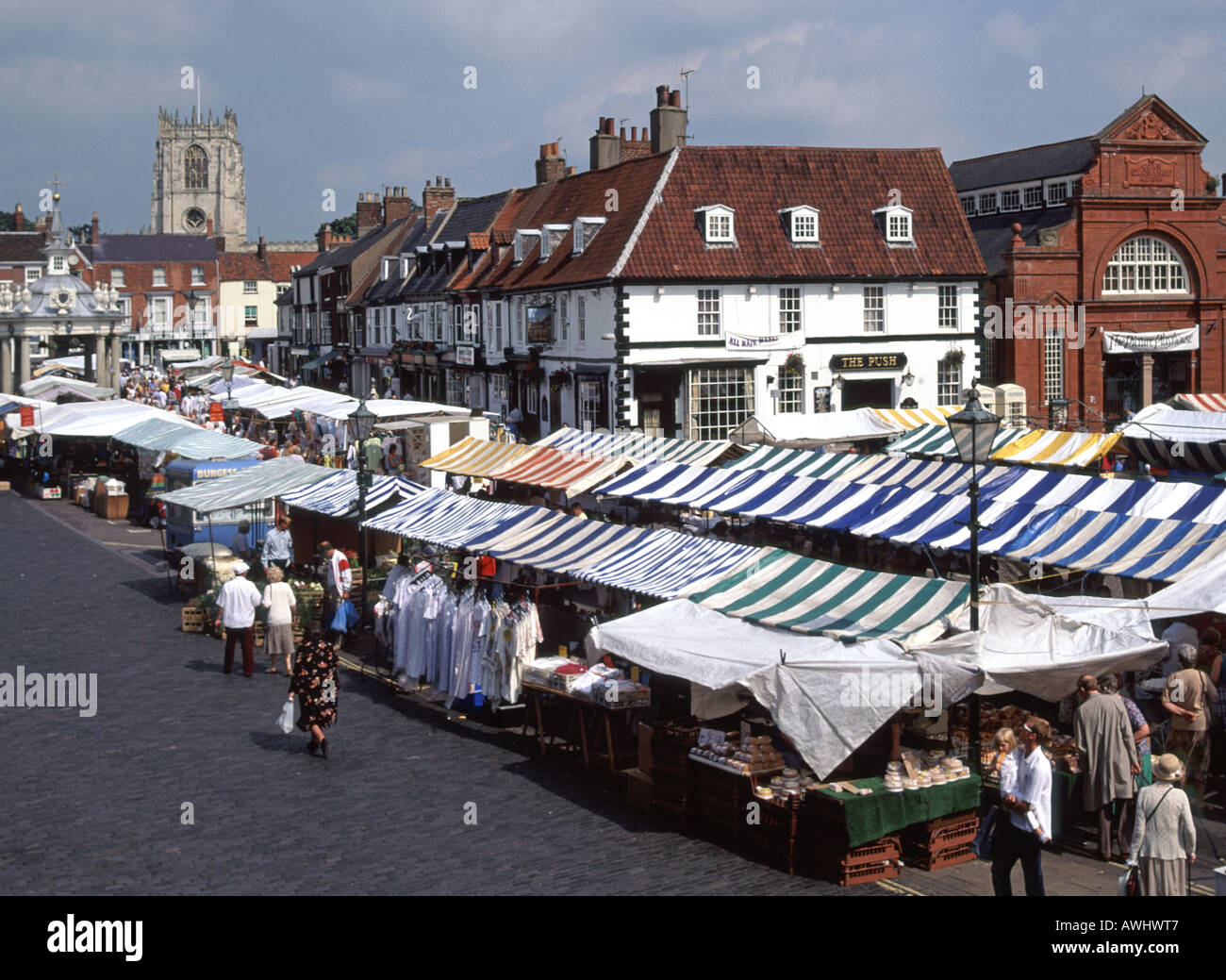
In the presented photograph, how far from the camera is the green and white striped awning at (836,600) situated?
1319cm

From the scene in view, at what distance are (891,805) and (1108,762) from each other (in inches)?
82.8

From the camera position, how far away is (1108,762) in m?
12.2

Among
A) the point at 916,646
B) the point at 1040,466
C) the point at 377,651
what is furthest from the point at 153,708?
the point at 1040,466

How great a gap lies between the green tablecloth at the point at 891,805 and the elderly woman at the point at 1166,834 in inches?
94.3

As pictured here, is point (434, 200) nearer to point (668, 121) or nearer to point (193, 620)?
point (668, 121)

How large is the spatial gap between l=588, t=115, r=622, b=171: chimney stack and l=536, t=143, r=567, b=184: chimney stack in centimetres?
459

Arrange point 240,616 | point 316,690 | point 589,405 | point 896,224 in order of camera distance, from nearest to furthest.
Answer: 1. point 316,690
2. point 240,616
3. point 589,405
4. point 896,224

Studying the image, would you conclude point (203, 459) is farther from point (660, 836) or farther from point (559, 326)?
point (660, 836)

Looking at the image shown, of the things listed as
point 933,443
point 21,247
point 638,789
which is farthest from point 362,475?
point 21,247

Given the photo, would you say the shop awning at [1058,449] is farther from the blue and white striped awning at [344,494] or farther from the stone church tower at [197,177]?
the stone church tower at [197,177]

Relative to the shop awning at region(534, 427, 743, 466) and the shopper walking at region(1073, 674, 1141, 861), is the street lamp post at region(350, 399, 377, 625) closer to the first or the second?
the shop awning at region(534, 427, 743, 466)

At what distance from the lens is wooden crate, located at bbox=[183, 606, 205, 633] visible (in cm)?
2230

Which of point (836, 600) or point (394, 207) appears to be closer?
point (836, 600)

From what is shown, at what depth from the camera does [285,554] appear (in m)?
24.0
